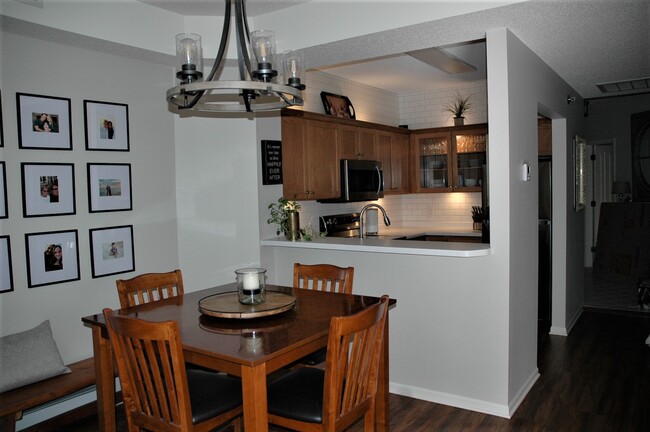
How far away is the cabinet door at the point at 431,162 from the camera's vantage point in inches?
247

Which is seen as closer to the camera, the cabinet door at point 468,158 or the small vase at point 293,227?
the small vase at point 293,227

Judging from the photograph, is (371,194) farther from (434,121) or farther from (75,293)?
(75,293)

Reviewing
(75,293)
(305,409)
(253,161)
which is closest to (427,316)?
(305,409)

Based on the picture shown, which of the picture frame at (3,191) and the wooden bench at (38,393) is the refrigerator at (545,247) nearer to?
the wooden bench at (38,393)

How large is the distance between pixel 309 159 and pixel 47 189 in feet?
7.31

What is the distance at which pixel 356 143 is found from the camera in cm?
544

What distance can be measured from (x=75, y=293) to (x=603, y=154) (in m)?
8.20

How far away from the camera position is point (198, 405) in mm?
2279

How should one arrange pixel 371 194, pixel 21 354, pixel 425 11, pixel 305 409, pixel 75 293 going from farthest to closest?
pixel 371 194
pixel 75 293
pixel 425 11
pixel 21 354
pixel 305 409

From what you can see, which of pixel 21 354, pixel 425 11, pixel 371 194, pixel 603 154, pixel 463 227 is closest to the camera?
pixel 21 354

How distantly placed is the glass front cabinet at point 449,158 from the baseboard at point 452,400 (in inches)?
124

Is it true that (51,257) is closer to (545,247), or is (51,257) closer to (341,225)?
(341,225)

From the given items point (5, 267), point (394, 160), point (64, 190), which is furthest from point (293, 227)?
point (394, 160)

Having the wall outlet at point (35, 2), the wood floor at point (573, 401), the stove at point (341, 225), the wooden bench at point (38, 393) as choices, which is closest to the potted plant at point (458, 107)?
the stove at point (341, 225)
